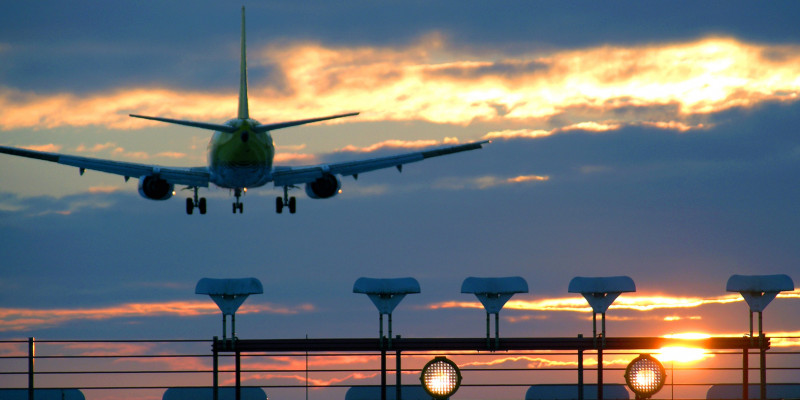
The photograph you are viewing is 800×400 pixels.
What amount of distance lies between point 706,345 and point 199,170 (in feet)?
174

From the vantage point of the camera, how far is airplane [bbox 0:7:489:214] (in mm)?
74188

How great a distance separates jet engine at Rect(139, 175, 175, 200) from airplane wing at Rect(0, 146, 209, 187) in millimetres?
405

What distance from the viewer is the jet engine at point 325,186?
8212cm

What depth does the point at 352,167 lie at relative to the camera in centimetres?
8544

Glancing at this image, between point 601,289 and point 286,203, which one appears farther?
point 286,203

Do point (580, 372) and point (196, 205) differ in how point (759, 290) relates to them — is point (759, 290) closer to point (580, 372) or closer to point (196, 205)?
point (580, 372)

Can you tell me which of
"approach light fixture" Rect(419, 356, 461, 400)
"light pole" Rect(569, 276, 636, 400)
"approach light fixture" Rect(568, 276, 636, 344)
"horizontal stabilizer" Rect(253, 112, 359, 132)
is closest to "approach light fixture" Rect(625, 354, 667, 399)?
"approach light fixture" Rect(419, 356, 461, 400)

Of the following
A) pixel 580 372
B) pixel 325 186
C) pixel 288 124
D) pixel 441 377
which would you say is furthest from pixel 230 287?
pixel 325 186

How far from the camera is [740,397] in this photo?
3953 cm

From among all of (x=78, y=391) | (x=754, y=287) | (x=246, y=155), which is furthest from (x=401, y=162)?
(x=754, y=287)

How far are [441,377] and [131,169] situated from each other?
2589 inches

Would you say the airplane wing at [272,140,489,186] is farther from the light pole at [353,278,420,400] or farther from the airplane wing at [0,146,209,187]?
the light pole at [353,278,420,400]

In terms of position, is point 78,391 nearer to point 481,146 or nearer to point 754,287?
point 754,287

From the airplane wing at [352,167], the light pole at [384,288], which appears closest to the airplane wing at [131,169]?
the airplane wing at [352,167]
